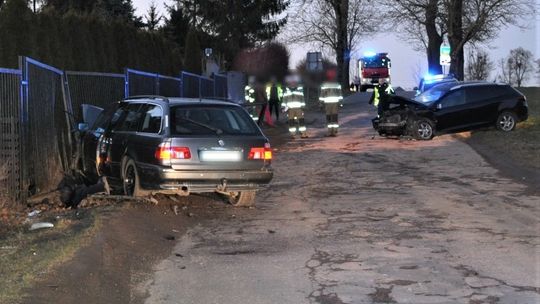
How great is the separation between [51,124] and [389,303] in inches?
324

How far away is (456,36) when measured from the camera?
3369 cm

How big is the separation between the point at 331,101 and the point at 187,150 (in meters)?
13.2

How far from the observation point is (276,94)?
25172 mm

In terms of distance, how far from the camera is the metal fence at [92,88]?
13.6 metres

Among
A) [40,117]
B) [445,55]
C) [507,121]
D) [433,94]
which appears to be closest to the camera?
[40,117]

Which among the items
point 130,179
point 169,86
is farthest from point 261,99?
point 130,179

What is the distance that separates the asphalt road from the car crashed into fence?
2.08 ft

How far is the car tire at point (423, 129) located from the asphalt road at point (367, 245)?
6.02 meters

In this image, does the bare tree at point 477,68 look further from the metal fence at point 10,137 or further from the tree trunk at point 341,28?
the metal fence at point 10,137

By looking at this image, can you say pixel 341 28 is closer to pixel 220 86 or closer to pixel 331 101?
pixel 220 86

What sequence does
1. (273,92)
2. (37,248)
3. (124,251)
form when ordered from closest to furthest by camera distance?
(37,248) → (124,251) → (273,92)

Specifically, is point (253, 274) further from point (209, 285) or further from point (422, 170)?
point (422, 170)

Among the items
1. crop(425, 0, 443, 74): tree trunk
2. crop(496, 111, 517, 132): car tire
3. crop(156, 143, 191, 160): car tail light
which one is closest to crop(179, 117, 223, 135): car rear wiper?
crop(156, 143, 191, 160): car tail light

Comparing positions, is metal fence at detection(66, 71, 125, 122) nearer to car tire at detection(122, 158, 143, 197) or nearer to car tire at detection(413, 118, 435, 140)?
car tire at detection(122, 158, 143, 197)
